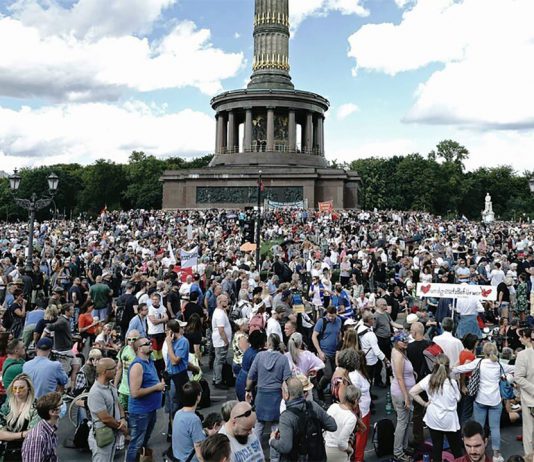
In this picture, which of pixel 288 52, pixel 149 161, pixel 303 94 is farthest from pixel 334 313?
pixel 149 161

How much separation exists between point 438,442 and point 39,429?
3.98 metres

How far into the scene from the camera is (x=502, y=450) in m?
7.01

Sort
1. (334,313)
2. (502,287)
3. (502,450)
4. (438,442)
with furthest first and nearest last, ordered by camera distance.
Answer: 1. (502,287)
2. (334,313)
3. (502,450)
4. (438,442)

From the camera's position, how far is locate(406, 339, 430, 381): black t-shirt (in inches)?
268

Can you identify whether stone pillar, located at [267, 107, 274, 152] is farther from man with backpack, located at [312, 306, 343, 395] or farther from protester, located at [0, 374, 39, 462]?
protester, located at [0, 374, 39, 462]

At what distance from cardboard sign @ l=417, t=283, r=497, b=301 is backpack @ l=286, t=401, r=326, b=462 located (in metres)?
6.39

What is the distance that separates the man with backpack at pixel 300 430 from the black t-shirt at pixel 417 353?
235 centimetres

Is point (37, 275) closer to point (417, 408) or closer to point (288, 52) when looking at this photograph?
point (417, 408)

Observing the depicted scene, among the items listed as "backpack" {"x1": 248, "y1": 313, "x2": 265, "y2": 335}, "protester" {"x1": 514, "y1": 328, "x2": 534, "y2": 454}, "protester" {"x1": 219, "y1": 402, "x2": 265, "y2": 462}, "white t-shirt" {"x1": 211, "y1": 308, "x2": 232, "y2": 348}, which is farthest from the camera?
"white t-shirt" {"x1": 211, "y1": 308, "x2": 232, "y2": 348}

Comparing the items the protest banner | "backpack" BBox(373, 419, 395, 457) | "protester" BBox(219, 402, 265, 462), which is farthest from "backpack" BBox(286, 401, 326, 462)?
the protest banner

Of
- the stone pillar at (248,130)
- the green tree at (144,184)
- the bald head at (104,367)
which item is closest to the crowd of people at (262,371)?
the bald head at (104,367)

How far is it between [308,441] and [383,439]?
2521 millimetres

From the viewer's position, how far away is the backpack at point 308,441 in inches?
185

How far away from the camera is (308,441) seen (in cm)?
471
